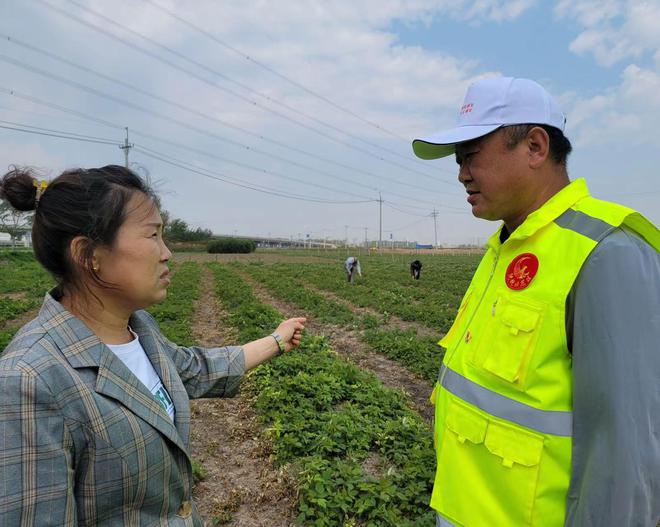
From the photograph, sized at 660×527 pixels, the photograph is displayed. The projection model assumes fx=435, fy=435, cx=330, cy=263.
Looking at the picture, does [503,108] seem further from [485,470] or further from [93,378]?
[93,378]

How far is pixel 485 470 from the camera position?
1594mm

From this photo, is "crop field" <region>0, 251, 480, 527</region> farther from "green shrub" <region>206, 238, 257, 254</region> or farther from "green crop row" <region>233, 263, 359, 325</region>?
"green shrub" <region>206, 238, 257, 254</region>

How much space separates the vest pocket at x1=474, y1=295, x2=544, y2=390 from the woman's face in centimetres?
128

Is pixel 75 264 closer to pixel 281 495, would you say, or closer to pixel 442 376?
pixel 442 376

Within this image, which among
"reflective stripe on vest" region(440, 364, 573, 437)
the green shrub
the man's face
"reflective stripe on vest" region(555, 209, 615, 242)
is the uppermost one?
the green shrub

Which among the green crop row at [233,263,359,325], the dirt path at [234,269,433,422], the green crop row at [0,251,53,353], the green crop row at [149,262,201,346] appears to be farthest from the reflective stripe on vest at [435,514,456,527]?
the green crop row at [233,263,359,325]

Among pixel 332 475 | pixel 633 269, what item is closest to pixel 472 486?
pixel 633 269

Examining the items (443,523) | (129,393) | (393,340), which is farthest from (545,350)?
(393,340)

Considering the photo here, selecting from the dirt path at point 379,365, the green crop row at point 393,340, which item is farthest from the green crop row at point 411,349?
the dirt path at point 379,365

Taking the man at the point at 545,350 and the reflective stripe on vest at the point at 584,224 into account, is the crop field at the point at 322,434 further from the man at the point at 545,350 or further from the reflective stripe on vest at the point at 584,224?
the reflective stripe on vest at the point at 584,224

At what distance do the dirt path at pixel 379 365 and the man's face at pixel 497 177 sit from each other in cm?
419

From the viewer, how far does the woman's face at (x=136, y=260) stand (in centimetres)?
158

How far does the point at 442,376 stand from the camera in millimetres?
1962

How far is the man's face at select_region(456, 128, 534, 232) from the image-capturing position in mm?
1730
